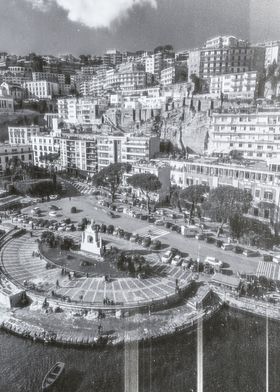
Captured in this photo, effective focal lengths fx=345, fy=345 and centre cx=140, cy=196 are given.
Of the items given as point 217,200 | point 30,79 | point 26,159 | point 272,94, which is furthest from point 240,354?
point 30,79

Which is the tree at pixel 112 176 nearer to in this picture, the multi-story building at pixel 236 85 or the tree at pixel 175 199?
the tree at pixel 175 199

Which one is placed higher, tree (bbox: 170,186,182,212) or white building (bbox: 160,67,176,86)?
white building (bbox: 160,67,176,86)

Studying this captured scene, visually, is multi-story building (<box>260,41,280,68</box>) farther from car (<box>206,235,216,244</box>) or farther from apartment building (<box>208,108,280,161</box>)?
car (<box>206,235,216,244</box>)

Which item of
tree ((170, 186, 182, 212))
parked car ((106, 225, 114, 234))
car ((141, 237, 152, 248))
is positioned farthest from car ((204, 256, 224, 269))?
tree ((170, 186, 182, 212))

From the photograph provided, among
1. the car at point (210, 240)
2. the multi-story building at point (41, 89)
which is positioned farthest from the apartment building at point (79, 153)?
the multi-story building at point (41, 89)

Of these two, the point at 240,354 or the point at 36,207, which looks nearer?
the point at 240,354

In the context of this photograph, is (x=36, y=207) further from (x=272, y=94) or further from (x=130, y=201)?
(x=272, y=94)

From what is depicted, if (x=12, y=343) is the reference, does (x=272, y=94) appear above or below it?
above
